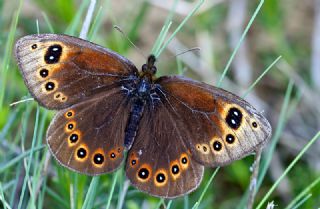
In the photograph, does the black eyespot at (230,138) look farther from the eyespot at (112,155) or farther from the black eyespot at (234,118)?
the eyespot at (112,155)

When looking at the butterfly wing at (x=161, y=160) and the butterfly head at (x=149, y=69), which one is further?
the butterfly head at (x=149, y=69)

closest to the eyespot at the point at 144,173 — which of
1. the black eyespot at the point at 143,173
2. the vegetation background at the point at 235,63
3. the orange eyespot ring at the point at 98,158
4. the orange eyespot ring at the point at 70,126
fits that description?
the black eyespot at the point at 143,173

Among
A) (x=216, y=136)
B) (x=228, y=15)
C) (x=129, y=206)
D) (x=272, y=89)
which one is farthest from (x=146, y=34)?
(x=216, y=136)

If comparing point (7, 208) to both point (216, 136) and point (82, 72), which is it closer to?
point (82, 72)

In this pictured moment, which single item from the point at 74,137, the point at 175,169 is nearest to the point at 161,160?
the point at 175,169

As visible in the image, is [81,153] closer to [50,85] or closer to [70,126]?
[70,126]

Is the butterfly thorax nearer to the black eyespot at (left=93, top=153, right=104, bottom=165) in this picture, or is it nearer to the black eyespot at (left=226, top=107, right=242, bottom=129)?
the black eyespot at (left=93, top=153, right=104, bottom=165)

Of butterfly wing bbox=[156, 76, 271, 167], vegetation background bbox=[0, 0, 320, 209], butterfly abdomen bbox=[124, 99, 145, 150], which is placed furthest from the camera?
vegetation background bbox=[0, 0, 320, 209]

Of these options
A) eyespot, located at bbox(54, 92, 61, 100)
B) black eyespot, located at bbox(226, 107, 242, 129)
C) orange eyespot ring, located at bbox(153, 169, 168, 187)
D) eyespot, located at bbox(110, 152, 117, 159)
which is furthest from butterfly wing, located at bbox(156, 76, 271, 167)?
eyespot, located at bbox(54, 92, 61, 100)
